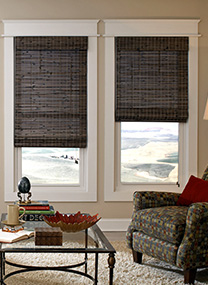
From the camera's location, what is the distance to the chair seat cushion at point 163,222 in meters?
3.21

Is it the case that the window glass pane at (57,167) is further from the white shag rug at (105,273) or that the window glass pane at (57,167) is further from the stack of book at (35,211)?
the stack of book at (35,211)

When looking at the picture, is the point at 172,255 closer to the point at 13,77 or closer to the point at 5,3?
the point at 13,77

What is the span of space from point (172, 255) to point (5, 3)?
3362mm

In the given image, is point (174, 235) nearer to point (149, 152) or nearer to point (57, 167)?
point (149, 152)

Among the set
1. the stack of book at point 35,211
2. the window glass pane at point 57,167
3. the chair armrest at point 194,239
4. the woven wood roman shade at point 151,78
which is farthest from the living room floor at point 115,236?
the chair armrest at point 194,239

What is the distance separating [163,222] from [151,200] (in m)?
0.47

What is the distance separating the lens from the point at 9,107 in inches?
193

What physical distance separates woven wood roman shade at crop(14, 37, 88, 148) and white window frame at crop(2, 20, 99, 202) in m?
0.07

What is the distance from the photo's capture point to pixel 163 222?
330cm

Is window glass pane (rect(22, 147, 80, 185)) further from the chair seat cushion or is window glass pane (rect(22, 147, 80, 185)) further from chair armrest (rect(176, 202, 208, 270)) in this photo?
chair armrest (rect(176, 202, 208, 270))

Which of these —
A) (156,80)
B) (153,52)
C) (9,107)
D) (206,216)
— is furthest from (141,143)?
(206,216)

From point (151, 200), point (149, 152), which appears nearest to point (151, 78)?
point (149, 152)

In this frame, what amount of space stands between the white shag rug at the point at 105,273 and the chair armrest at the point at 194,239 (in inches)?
7.1

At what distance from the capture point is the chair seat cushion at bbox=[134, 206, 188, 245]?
321 cm
